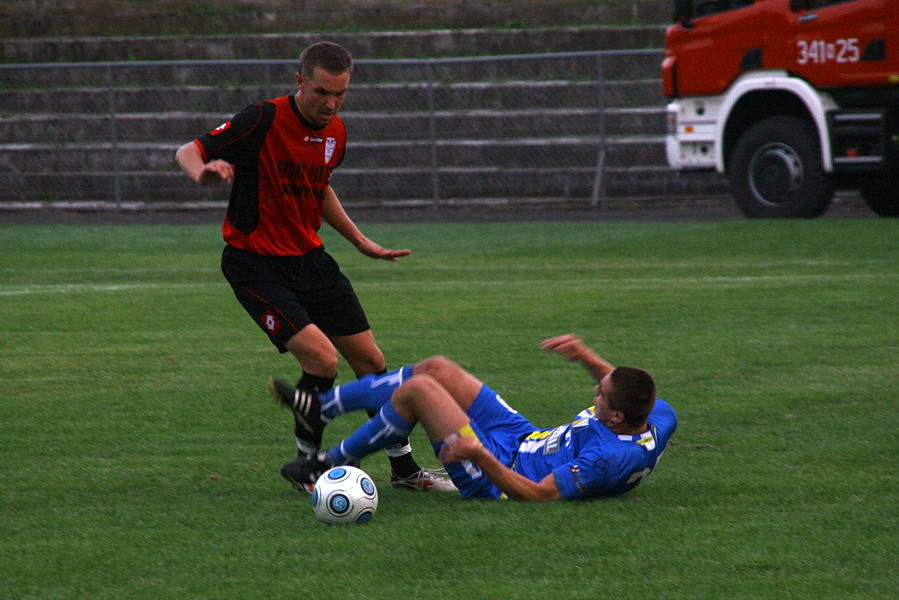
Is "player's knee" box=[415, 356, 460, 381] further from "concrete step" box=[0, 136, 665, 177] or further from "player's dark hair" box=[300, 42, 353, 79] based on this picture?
"concrete step" box=[0, 136, 665, 177]

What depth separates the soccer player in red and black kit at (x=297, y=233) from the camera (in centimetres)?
544

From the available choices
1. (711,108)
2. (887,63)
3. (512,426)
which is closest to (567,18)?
(711,108)

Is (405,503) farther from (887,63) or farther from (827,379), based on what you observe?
(887,63)

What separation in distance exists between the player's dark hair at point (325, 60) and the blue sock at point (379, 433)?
1.45 metres

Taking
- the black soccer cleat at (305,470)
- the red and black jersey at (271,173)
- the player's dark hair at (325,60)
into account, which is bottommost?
the black soccer cleat at (305,470)

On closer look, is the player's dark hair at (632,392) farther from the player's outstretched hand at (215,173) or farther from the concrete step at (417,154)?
the concrete step at (417,154)

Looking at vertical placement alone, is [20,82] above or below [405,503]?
above

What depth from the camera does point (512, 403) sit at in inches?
278

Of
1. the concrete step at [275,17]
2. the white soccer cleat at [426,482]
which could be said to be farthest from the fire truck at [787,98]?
the white soccer cleat at [426,482]

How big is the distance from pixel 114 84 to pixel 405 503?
61.8 ft

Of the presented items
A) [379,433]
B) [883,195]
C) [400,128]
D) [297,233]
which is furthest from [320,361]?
[400,128]

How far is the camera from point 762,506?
504 centimetres

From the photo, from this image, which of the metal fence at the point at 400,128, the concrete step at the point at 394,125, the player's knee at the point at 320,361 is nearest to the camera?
the player's knee at the point at 320,361

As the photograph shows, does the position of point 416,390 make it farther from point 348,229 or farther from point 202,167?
point 202,167
